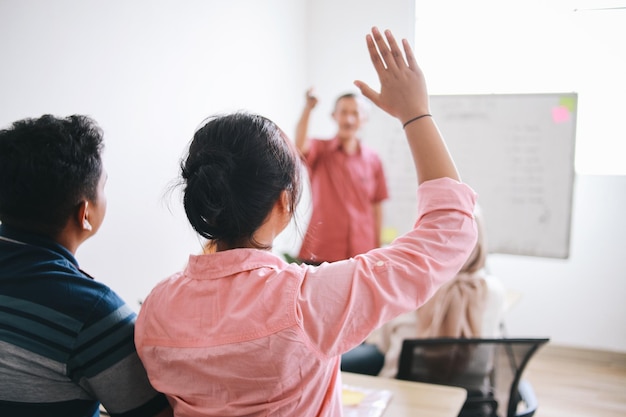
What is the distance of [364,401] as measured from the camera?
1.34m

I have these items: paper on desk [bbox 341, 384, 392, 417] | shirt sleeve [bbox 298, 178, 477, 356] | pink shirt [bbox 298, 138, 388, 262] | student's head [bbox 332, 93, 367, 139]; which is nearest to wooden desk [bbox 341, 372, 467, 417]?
paper on desk [bbox 341, 384, 392, 417]

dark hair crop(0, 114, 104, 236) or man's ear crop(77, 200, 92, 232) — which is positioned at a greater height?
dark hair crop(0, 114, 104, 236)

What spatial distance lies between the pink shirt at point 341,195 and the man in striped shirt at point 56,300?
237cm

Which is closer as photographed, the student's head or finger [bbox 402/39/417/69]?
finger [bbox 402/39/417/69]

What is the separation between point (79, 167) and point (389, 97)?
19.2 inches

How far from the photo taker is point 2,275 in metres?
0.81

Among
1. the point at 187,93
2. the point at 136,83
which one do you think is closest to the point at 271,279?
the point at 136,83

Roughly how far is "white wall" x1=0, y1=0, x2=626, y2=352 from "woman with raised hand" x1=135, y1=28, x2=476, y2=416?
111 cm

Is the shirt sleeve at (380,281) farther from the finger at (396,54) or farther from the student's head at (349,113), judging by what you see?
the student's head at (349,113)

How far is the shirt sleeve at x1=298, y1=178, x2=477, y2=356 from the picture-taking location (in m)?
0.70

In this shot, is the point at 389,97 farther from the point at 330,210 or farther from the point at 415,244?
the point at 330,210

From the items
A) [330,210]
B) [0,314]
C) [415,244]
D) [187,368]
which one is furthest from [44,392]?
[330,210]

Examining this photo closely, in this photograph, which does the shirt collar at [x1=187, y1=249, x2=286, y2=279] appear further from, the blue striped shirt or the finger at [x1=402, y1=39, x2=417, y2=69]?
the finger at [x1=402, y1=39, x2=417, y2=69]

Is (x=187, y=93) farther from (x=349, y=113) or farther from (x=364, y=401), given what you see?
(x=364, y=401)
